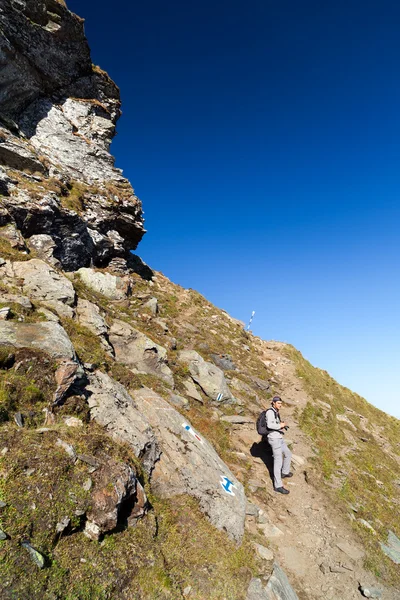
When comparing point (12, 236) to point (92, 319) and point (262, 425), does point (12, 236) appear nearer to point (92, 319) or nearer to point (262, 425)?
point (92, 319)

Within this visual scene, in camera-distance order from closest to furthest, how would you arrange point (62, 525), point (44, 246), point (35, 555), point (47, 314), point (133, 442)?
point (35, 555) < point (62, 525) < point (133, 442) < point (47, 314) < point (44, 246)

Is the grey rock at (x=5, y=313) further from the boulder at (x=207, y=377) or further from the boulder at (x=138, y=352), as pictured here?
the boulder at (x=207, y=377)

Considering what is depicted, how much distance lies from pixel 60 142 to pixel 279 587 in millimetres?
33584

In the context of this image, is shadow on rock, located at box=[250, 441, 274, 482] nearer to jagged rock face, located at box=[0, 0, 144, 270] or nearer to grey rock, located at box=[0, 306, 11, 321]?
grey rock, located at box=[0, 306, 11, 321]

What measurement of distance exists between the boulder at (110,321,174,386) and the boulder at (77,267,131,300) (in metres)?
5.51

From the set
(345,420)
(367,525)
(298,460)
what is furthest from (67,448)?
(345,420)

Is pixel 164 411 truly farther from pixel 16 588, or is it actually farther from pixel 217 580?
pixel 16 588

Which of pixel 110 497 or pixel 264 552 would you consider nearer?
pixel 110 497

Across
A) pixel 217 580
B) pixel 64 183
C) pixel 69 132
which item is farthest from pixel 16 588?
pixel 69 132

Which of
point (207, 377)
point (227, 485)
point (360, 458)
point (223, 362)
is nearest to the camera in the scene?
point (227, 485)

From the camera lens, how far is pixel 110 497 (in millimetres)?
5848

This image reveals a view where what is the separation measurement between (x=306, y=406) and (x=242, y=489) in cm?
1296

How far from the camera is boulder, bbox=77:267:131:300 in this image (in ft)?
68.8

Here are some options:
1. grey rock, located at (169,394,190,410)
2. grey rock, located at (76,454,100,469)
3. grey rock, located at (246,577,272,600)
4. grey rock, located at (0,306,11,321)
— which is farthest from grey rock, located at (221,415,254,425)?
grey rock, located at (0,306,11,321)
